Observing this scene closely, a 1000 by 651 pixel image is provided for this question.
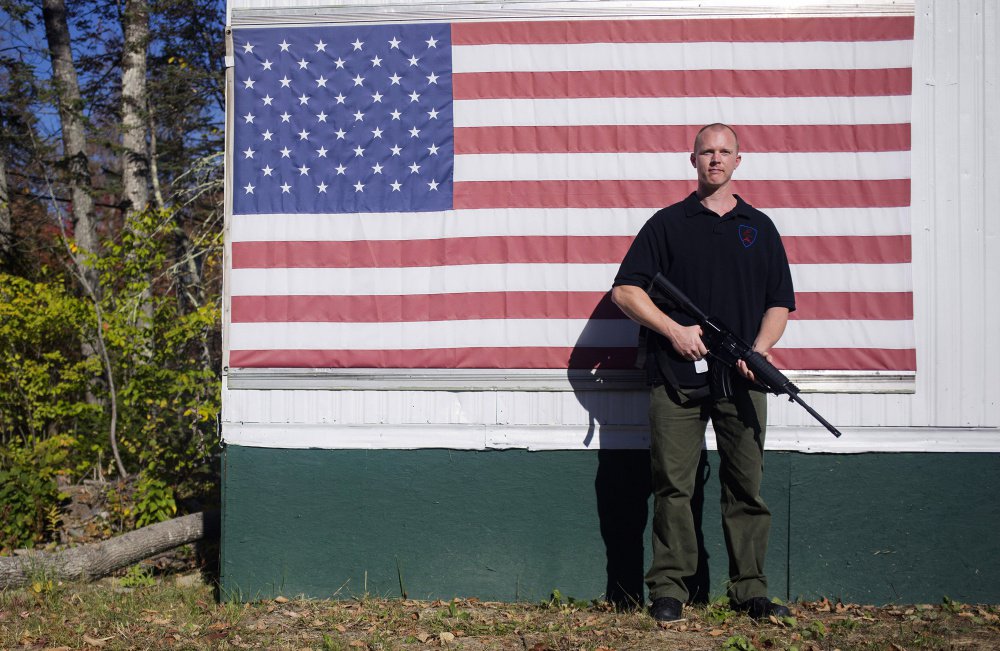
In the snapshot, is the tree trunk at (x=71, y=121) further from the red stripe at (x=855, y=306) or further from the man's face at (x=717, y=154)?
the red stripe at (x=855, y=306)

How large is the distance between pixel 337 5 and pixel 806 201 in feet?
9.51

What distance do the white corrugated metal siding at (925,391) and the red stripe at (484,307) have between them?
1.07 ft

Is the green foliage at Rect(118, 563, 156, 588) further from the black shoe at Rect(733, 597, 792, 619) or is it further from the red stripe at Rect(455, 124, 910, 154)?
the black shoe at Rect(733, 597, 792, 619)

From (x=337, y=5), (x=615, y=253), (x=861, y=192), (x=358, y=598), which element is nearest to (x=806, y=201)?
(x=861, y=192)

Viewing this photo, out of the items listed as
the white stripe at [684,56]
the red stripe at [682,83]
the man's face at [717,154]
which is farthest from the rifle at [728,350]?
the white stripe at [684,56]

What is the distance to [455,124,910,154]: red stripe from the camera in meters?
4.81

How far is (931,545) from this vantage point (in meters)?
4.69

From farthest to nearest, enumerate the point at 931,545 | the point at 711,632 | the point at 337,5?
the point at 337,5
the point at 931,545
the point at 711,632

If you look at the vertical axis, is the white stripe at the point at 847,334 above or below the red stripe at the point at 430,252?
below

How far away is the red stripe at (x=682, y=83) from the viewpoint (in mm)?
4832

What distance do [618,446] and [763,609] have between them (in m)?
1.10

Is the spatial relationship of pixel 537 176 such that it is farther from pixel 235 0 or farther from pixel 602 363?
pixel 235 0

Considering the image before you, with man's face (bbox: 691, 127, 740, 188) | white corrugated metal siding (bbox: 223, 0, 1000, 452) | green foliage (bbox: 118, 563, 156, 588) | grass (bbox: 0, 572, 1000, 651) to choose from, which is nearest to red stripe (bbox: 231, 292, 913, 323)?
white corrugated metal siding (bbox: 223, 0, 1000, 452)

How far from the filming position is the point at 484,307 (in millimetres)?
4844
